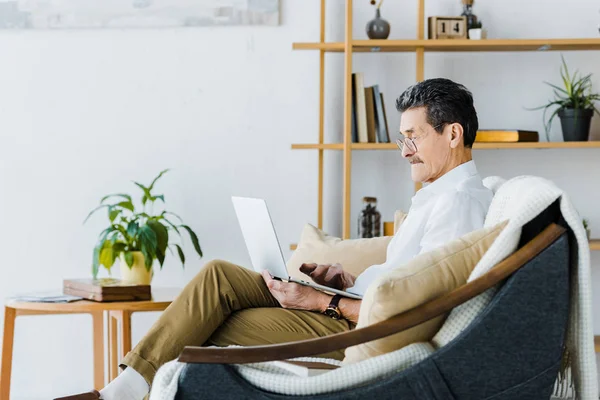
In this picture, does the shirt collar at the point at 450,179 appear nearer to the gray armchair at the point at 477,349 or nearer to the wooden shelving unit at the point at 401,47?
the gray armchair at the point at 477,349

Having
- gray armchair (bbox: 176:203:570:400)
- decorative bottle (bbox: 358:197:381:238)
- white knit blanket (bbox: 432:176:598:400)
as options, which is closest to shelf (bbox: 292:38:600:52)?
decorative bottle (bbox: 358:197:381:238)

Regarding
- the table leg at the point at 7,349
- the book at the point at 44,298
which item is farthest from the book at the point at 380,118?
the table leg at the point at 7,349

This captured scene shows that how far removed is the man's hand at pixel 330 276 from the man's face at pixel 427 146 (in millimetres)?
362

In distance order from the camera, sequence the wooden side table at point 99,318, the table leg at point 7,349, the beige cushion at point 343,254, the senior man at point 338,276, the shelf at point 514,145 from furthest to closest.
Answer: the shelf at point 514,145 → the table leg at point 7,349 → the wooden side table at point 99,318 → the beige cushion at point 343,254 → the senior man at point 338,276

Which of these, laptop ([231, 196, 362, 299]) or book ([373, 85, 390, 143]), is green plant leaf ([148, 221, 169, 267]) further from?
book ([373, 85, 390, 143])

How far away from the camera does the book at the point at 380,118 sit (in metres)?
3.28

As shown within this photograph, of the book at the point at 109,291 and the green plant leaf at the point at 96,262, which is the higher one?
the green plant leaf at the point at 96,262

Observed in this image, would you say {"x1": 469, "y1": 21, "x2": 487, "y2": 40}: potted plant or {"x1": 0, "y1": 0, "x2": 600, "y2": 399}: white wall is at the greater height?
{"x1": 469, "y1": 21, "x2": 487, "y2": 40}: potted plant

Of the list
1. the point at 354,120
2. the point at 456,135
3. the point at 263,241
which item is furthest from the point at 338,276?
the point at 354,120

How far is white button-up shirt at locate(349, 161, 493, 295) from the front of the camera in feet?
7.02

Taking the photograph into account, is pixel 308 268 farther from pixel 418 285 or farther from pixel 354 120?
pixel 354 120

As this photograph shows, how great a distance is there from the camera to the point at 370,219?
3.33 m

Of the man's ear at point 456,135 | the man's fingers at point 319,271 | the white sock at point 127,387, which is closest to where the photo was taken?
the white sock at point 127,387

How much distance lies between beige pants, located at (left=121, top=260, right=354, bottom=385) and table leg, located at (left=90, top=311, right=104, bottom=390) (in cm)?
109
